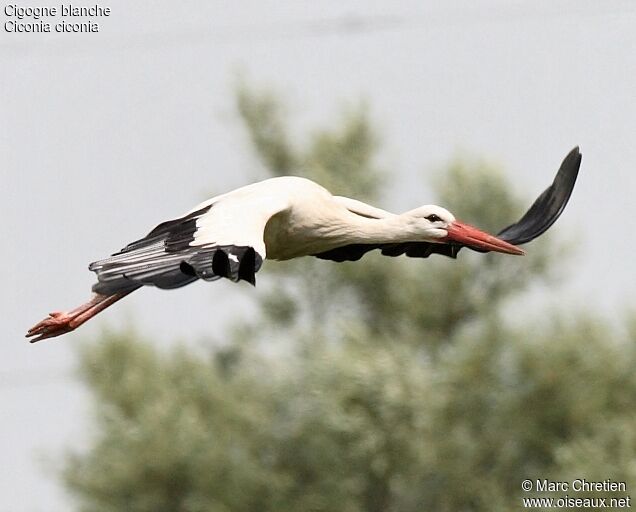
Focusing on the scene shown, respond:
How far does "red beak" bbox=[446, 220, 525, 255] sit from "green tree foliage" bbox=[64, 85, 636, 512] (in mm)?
8852

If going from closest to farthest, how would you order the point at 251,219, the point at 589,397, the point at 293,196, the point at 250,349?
1. the point at 251,219
2. the point at 293,196
3. the point at 589,397
4. the point at 250,349

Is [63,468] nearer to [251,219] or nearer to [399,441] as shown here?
Result: [399,441]

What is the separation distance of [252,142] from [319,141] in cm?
86

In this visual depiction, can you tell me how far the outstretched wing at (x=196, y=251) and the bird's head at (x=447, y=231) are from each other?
3.24 ft

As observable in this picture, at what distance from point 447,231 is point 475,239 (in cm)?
15

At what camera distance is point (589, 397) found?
1962 centimetres

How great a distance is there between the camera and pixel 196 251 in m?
8.43

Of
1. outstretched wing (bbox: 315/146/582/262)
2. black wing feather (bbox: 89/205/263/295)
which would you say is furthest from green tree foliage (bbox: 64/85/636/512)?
black wing feather (bbox: 89/205/263/295)

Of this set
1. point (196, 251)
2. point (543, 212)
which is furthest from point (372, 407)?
point (196, 251)

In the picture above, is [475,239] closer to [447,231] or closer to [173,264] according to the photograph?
[447,231]

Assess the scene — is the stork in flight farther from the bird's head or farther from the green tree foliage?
the green tree foliage

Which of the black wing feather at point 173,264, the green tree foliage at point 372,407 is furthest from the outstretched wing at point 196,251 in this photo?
the green tree foliage at point 372,407

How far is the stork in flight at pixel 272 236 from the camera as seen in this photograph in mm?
8234

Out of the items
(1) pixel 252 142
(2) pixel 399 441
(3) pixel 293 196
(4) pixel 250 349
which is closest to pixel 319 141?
(1) pixel 252 142
